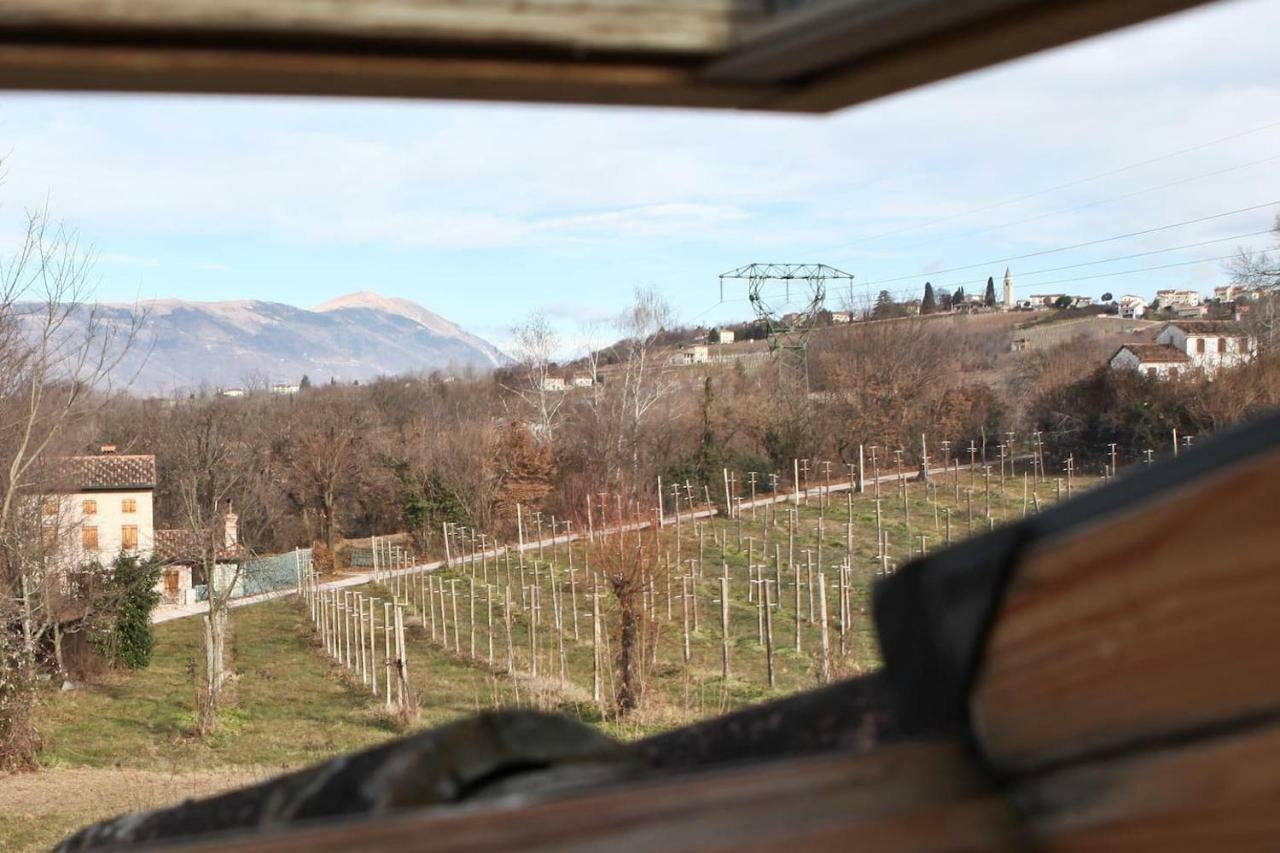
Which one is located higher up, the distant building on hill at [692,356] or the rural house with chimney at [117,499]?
the distant building on hill at [692,356]

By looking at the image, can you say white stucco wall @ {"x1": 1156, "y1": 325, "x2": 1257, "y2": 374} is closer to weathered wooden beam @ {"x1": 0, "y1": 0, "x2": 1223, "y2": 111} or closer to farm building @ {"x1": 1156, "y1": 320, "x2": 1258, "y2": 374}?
farm building @ {"x1": 1156, "y1": 320, "x2": 1258, "y2": 374}

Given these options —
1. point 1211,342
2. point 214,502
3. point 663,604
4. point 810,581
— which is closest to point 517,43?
point 810,581

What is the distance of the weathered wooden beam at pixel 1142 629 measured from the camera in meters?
0.48

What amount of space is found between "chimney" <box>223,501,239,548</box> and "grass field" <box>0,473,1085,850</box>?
2034 mm

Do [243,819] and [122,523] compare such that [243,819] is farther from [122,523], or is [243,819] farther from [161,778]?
[122,523]

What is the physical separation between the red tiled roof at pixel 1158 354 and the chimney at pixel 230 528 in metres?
22.2

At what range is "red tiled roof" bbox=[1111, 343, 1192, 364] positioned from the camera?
29.7 meters

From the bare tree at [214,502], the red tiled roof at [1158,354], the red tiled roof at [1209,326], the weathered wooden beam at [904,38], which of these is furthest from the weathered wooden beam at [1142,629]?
the red tiled roof at [1209,326]


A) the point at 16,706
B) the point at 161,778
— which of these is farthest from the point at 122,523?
the point at 161,778

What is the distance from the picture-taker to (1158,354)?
3045cm

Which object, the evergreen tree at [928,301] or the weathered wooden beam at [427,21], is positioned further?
the evergreen tree at [928,301]

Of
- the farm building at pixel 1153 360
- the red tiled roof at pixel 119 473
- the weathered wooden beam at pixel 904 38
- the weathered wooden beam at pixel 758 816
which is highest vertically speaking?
the farm building at pixel 1153 360

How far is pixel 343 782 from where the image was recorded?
697mm

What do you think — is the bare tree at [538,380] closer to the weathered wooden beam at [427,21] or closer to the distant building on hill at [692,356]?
the distant building on hill at [692,356]
